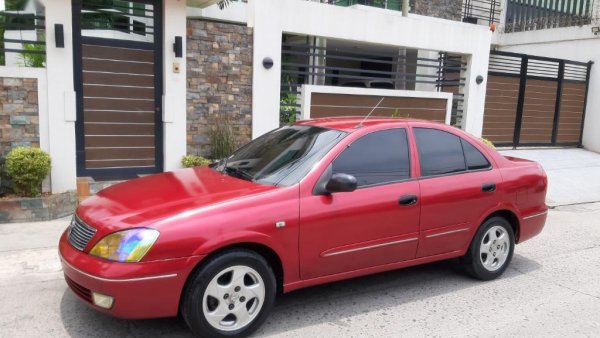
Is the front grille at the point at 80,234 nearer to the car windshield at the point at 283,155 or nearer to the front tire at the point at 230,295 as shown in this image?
the front tire at the point at 230,295

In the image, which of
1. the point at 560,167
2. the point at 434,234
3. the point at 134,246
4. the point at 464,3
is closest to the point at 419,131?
the point at 434,234

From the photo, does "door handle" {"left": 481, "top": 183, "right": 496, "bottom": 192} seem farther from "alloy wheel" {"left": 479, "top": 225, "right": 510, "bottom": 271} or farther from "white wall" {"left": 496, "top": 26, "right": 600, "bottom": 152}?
"white wall" {"left": 496, "top": 26, "right": 600, "bottom": 152}

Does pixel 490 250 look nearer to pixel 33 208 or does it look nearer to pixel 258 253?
pixel 258 253

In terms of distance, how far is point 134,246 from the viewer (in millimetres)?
3467

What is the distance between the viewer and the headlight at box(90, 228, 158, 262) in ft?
11.3

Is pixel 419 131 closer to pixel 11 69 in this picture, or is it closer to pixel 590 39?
pixel 11 69

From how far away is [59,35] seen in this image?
732 centimetres

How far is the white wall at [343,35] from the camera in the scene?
925 centimetres

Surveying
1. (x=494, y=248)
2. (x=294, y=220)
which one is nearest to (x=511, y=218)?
(x=494, y=248)

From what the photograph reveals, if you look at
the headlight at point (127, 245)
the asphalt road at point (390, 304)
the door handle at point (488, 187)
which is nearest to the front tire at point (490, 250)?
the asphalt road at point (390, 304)

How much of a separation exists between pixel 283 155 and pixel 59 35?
4.56 m

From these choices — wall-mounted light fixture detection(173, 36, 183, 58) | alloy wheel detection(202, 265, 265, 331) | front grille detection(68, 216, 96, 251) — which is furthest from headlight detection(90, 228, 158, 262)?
wall-mounted light fixture detection(173, 36, 183, 58)

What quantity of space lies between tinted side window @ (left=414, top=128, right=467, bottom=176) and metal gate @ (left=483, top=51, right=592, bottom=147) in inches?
Result: 377

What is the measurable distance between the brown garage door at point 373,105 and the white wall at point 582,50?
272 inches
